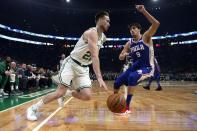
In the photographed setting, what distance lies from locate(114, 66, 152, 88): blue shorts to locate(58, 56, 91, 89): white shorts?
1.24 metres

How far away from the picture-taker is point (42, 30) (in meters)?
40.0

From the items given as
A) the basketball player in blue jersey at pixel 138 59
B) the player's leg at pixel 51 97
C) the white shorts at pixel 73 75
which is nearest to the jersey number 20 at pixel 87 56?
the white shorts at pixel 73 75

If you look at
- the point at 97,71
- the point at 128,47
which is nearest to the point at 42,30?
the point at 128,47

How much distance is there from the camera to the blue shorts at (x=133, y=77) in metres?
6.26

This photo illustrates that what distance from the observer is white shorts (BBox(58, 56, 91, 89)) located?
5227 millimetres

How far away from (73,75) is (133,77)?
155cm

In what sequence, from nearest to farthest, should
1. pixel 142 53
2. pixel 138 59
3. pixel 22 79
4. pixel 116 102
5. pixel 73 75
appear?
pixel 116 102, pixel 73 75, pixel 142 53, pixel 138 59, pixel 22 79

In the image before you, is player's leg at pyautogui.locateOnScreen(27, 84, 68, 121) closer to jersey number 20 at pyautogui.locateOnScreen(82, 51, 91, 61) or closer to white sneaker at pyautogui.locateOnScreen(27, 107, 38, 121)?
white sneaker at pyautogui.locateOnScreen(27, 107, 38, 121)

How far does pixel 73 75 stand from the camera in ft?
17.4

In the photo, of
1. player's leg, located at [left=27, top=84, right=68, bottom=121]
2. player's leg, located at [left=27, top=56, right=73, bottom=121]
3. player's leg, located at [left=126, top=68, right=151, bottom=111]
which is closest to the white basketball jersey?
player's leg, located at [left=27, top=56, right=73, bottom=121]

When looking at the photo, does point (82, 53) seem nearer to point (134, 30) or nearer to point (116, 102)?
point (116, 102)

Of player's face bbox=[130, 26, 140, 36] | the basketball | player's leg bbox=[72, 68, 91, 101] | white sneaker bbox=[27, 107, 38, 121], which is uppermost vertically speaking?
player's face bbox=[130, 26, 140, 36]

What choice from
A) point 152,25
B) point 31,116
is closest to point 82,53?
point 31,116

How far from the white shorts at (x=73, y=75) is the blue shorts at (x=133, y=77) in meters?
1.24
